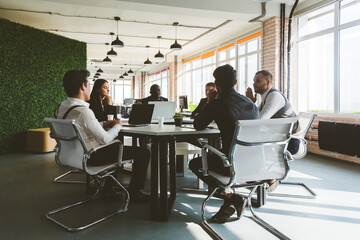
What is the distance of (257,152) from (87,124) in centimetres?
135

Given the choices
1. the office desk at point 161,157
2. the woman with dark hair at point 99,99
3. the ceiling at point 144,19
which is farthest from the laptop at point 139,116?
the ceiling at point 144,19

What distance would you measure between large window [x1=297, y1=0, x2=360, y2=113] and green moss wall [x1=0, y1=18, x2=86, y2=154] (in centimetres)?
Answer: 587

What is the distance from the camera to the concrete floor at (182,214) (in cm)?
216

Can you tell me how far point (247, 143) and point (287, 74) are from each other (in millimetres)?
4985

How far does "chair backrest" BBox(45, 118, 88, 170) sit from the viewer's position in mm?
2124

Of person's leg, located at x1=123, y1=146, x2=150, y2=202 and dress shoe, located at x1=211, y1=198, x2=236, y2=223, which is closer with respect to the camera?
dress shoe, located at x1=211, y1=198, x2=236, y2=223

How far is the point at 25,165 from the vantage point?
15.3 feet

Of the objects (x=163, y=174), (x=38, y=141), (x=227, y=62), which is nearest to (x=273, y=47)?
(x=227, y=62)

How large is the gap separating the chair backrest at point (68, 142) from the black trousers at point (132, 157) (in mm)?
134

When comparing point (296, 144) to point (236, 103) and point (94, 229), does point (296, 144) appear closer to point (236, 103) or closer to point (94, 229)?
point (236, 103)

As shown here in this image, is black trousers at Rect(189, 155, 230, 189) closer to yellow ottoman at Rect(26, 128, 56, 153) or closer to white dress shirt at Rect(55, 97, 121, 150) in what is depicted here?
white dress shirt at Rect(55, 97, 121, 150)

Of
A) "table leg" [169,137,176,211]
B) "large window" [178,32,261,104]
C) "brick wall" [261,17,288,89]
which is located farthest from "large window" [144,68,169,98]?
"table leg" [169,137,176,211]

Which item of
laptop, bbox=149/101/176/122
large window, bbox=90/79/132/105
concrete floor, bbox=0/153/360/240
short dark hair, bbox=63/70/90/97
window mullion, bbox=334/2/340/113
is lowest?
concrete floor, bbox=0/153/360/240

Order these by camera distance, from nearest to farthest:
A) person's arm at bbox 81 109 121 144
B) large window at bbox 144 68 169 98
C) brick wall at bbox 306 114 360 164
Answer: person's arm at bbox 81 109 121 144 < brick wall at bbox 306 114 360 164 < large window at bbox 144 68 169 98
